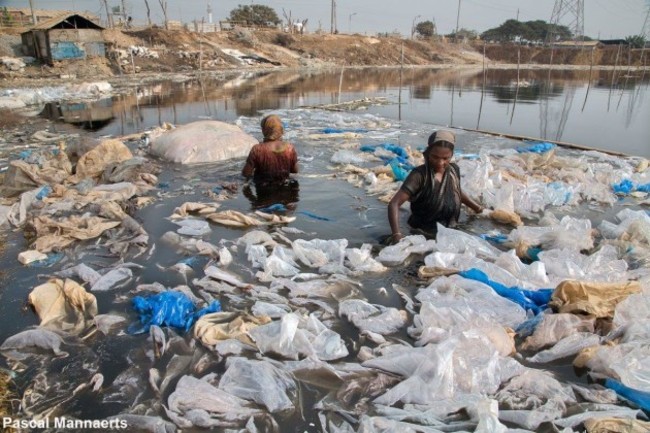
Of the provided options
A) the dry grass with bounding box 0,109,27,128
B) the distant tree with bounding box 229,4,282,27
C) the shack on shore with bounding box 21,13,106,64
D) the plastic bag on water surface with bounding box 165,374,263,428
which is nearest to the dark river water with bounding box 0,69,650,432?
the plastic bag on water surface with bounding box 165,374,263,428

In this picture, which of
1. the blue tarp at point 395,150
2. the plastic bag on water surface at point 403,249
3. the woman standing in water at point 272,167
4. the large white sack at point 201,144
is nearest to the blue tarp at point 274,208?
the woman standing in water at point 272,167

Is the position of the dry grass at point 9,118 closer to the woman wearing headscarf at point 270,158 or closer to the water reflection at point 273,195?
the woman wearing headscarf at point 270,158

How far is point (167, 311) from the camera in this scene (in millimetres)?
2896

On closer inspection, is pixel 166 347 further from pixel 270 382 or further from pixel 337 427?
pixel 337 427

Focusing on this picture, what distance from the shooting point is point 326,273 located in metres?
3.63

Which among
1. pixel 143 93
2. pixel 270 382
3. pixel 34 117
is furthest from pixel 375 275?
pixel 143 93

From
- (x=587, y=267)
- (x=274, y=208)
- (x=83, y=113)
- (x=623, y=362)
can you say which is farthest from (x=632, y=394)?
(x=83, y=113)

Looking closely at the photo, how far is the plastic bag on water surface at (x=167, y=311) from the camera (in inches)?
112

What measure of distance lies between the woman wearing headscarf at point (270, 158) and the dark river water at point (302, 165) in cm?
→ 36

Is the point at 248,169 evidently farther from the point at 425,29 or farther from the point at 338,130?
the point at 425,29

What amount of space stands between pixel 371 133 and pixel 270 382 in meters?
8.22

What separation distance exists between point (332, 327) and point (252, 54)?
40.9m

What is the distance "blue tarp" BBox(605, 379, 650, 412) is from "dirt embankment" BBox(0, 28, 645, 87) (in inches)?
927

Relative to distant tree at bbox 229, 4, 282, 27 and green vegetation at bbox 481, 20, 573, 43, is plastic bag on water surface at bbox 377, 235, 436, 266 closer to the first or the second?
distant tree at bbox 229, 4, 282, 27
